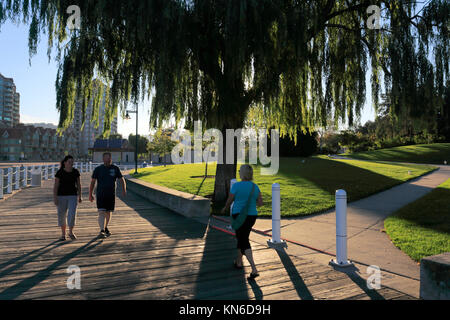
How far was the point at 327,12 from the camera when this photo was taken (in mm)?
9320

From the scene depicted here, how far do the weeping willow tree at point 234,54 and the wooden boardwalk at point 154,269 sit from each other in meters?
3.57

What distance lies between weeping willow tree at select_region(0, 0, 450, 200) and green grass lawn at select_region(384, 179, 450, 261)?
2989mm

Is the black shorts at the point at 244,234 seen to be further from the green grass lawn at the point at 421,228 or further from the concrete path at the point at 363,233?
the green grass lawn at the point at 421,228

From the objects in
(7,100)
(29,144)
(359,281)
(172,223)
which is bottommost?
(172,223)

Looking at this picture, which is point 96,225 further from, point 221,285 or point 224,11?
point 224,11

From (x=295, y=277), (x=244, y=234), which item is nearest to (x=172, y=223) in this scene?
(x=244, y=234)

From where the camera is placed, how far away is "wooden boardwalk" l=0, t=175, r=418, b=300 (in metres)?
3.70

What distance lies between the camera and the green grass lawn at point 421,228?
581 centimetres

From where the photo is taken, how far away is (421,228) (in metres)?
7.51

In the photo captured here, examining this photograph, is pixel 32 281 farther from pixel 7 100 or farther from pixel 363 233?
pixel 7 100

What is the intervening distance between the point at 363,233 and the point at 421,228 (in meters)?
1.68

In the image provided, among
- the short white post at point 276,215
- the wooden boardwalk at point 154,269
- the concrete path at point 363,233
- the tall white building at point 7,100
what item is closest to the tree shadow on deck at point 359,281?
the wooden boardwalk at point 154,269
